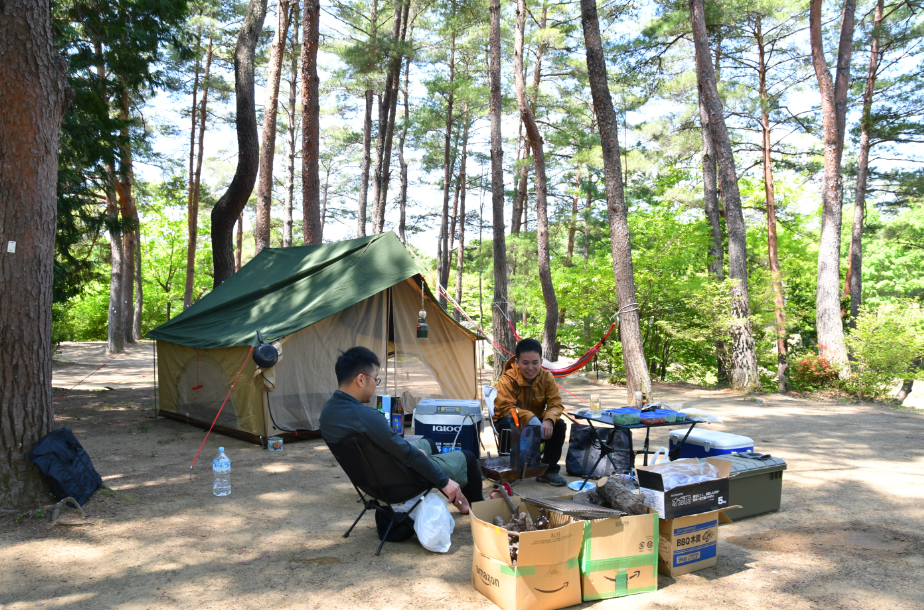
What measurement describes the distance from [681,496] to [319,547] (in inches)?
73.0

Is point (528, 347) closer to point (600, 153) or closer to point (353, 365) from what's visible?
point (353, 365)

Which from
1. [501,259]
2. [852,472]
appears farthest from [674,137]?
[852,472]

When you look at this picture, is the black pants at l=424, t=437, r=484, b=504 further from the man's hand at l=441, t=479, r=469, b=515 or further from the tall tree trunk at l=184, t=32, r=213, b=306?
the tall tree trunk at l=184, t=32, r=213, b=306

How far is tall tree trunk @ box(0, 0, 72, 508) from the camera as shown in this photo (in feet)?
11.0

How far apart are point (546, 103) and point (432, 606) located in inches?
620

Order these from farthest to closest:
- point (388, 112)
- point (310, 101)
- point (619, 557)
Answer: point (388, 112) < point (310, 101) < point (619, 557)

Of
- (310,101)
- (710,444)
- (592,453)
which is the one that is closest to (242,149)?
(310,101)

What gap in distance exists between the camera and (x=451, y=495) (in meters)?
3.00

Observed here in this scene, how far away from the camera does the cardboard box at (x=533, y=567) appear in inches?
91.0

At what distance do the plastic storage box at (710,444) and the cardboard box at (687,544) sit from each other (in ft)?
3.94

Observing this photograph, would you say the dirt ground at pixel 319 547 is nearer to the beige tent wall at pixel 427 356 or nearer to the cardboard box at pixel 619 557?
the cardboard box at pixel 619 557

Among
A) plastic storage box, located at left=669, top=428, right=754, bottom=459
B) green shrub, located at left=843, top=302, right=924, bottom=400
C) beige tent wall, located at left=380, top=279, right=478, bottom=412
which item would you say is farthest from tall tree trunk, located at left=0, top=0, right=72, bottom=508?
green shrub, located at left=843, top=302, right=924, bottom=400

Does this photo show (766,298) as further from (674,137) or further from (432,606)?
(432,606)

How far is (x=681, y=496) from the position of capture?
2.71 m
